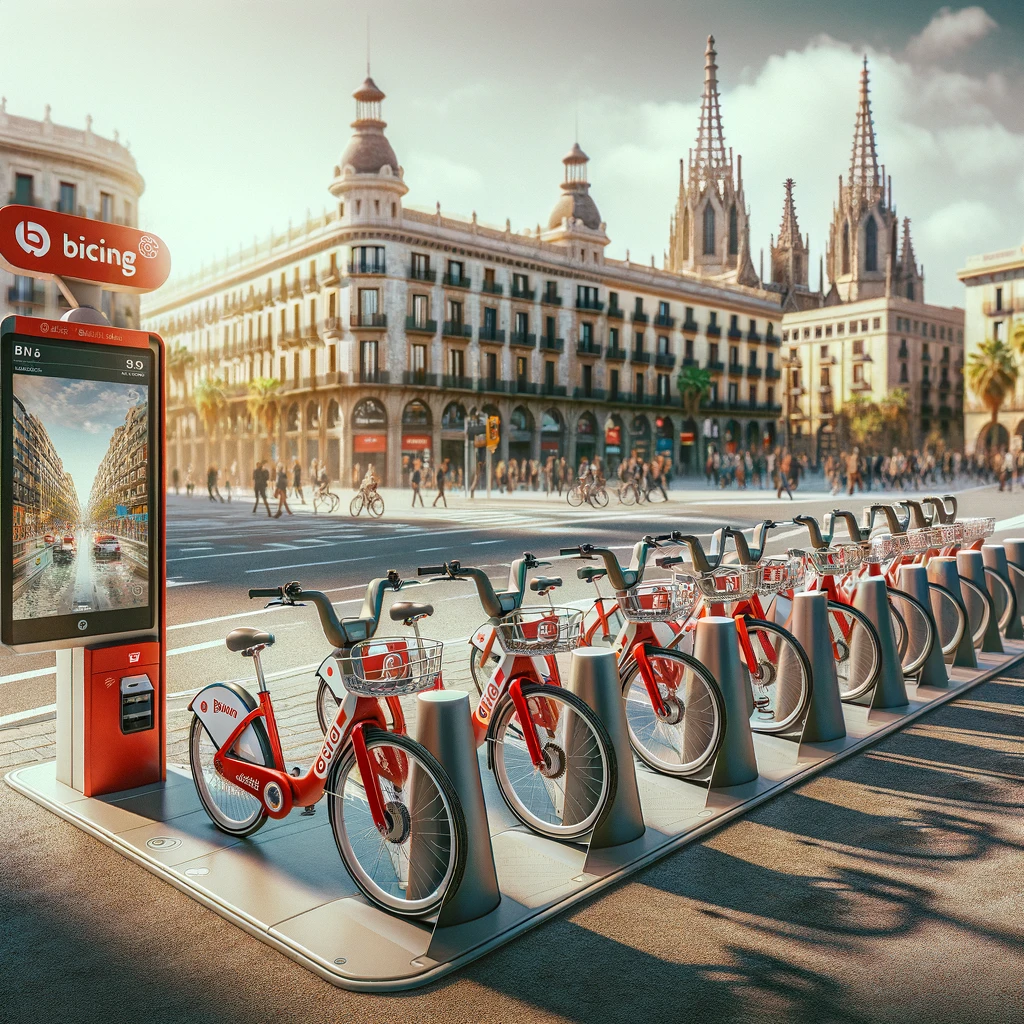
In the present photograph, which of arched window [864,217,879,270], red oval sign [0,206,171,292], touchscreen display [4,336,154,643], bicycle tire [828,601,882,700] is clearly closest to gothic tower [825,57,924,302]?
arched window [864,217,879,270]

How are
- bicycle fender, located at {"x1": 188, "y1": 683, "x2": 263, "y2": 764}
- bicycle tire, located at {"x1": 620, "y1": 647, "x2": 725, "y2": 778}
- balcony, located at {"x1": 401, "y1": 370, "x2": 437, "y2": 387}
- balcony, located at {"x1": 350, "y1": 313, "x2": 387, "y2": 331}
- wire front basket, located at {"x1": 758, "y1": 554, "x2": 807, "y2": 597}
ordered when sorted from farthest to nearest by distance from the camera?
1. balcony, located at {"x1": 401, "y1": 370, "x2": 437, "y2": 387}
2. balcony, located at {"x1": 350, "y1": 313, "x2": 387, "y2": 331}
3. wire front basket, located at {"x1": 758, "y1": 554, "x2": 807, "y2": 597}
4. bicycle tire, located at {"x1": 620, "y1": 647, "x2": 725, "y2": 778}
5. bicycle fender, located at {"x1": 188, "y1": 683, "x2": 263, "y2": 764}

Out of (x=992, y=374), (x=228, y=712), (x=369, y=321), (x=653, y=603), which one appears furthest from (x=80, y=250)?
(x=992, y=374)

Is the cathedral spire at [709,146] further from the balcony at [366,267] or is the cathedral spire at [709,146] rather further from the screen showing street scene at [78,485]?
the screen showing street scene at [78,485]

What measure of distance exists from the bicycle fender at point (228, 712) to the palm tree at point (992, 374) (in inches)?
2589

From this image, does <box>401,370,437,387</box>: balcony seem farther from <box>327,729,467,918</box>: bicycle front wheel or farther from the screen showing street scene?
<box>327,729,467,918</box>: bicycle front wheel

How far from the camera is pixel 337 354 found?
50719 millimetres

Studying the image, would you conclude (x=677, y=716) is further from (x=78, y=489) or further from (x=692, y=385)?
(x=692, y=385)

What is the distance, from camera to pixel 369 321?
49812 millimetres

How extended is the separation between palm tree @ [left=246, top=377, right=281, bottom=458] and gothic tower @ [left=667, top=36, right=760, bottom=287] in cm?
5435

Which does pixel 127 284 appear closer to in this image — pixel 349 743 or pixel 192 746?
pixel 192 746

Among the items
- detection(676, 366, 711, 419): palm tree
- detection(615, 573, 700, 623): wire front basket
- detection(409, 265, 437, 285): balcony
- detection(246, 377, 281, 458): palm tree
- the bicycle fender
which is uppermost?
detection(409, 265, 437, 285): balcony

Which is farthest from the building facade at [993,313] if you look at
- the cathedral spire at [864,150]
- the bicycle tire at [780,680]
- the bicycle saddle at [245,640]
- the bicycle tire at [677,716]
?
the bicycle saddle at [245,640]

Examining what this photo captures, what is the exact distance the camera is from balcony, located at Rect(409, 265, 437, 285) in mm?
50659

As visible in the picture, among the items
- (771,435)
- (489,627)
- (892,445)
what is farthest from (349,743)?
(892,445)
